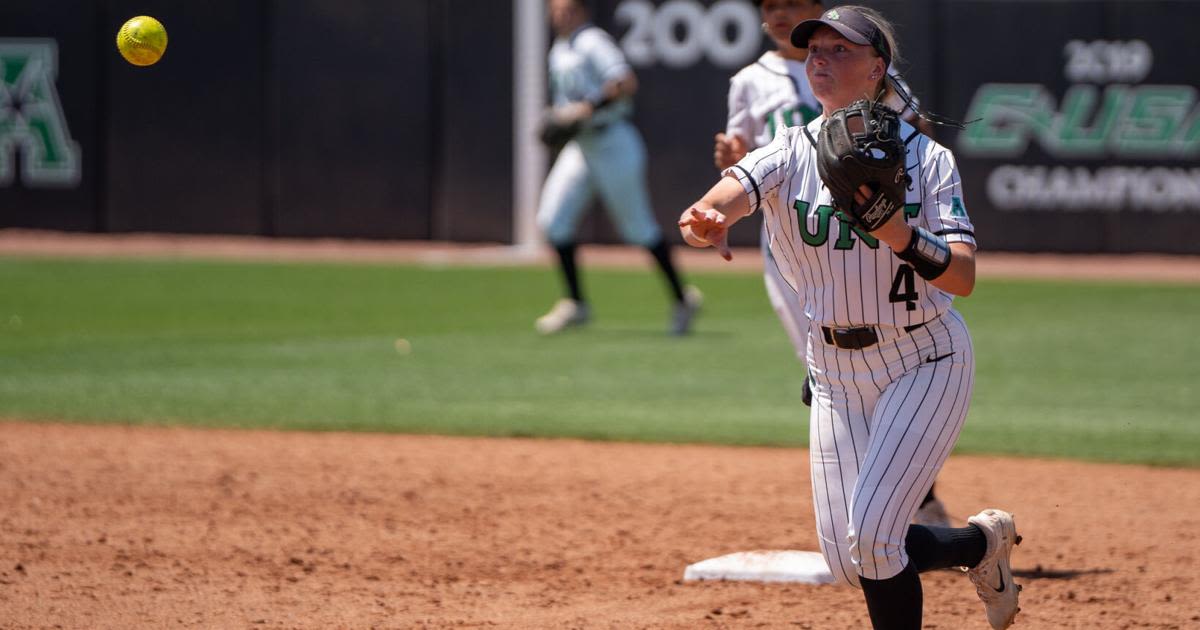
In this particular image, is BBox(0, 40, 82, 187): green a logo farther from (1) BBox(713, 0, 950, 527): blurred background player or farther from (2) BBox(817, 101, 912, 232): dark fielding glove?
(2) BBox(817, 101, 912, 232): dark fielding glove

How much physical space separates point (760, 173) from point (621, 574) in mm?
1816

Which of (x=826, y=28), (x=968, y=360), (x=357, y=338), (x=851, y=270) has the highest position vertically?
(x=826, y=28)

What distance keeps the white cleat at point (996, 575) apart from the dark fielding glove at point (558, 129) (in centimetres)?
730

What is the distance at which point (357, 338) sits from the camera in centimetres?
1057

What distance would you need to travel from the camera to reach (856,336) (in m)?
Result: 3.65

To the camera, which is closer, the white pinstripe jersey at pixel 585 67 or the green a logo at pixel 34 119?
the white pinstripe jersey at pixel 585 67

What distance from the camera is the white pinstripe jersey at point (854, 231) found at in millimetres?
3602

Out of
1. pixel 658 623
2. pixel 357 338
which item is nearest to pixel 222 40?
pixel 357 338

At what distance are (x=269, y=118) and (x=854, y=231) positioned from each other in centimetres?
1515

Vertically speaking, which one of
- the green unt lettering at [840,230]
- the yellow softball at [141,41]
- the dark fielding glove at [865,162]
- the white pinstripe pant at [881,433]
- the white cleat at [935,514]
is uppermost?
the yellow softball at [141,41]

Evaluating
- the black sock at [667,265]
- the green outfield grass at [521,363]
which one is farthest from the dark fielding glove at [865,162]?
the black sock at [667,265]

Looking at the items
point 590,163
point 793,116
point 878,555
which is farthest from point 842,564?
point 590,163

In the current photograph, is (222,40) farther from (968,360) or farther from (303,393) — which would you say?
(968,360)

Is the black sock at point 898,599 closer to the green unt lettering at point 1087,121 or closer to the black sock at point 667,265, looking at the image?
the black sock at point 667,265
